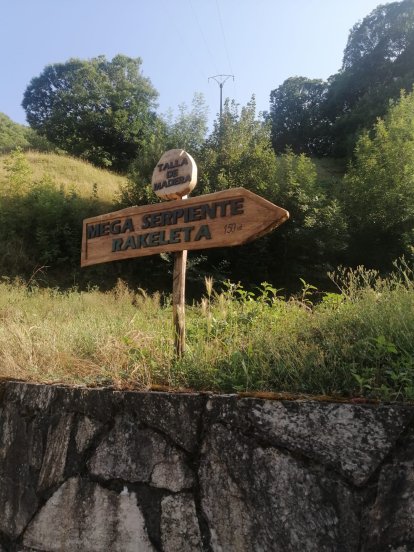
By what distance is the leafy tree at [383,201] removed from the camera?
12.8m

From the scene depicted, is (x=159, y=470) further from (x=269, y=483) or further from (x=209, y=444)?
(x=269, y=483)

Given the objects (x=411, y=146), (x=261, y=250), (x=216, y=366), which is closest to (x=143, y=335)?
(x=216, y=366)

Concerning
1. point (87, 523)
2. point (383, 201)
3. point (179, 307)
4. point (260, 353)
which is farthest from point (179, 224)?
point (383, 201)

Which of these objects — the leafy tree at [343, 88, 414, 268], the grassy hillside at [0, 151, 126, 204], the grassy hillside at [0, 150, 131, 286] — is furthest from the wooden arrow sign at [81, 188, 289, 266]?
the grassy hillside at [0, 151, 126, 204]

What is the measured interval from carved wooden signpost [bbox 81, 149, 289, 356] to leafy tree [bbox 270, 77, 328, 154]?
3131cm

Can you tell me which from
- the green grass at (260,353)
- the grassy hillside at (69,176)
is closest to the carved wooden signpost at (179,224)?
the green grass at (260,353)

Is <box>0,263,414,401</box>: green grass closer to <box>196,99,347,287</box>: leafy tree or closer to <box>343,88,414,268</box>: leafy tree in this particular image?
<box>196,99,347,287</box>: leafy tree

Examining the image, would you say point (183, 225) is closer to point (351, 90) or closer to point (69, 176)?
point (69, 176)

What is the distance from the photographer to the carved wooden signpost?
9.37 feet

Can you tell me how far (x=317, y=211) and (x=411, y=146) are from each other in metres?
3.84

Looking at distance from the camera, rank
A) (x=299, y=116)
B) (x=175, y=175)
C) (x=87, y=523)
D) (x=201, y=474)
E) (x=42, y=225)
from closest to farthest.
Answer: (x=201, y=474) < (x=87, y=523) < (x=175, y=175) < (x=42, y=225) < (x=299, y=116)

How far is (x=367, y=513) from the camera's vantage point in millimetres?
1631

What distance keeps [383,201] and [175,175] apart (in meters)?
10.9

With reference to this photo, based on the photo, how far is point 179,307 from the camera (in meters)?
3.14
